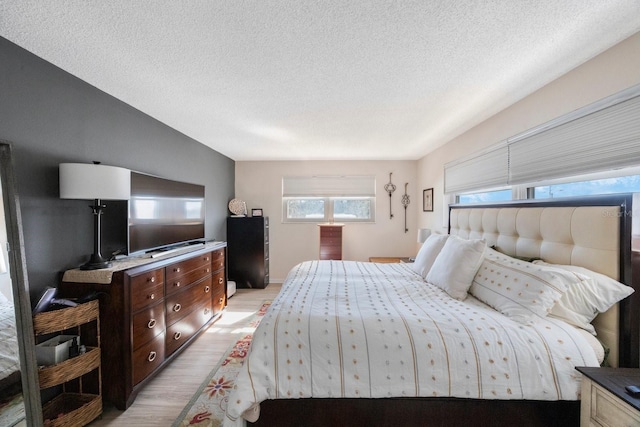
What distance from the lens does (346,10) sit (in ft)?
3.97

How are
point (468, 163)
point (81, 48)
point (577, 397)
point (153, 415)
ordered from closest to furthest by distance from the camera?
point (577, 397)
point (81, 48)
point (153, 415)
point (468, 163)

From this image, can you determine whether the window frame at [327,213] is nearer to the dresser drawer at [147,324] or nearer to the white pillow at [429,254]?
the white pillow at [429,254]

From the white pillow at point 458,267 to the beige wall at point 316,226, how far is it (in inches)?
102

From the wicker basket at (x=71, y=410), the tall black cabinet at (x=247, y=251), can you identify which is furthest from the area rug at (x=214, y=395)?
the tall black cabinet at (x=247, y=251)

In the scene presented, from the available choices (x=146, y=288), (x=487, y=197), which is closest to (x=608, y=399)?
(x=487, y=197)

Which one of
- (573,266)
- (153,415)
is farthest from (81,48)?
(573,266)

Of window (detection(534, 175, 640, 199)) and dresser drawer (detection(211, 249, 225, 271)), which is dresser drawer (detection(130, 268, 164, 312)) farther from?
window (detection(534, 175, 640, 199))

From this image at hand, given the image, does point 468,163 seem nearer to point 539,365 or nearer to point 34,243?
point 539,365

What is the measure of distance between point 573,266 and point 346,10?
1987mm

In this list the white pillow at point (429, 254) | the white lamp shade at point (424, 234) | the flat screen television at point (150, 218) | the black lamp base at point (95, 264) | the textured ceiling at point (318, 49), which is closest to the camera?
the textured ceiling at point (318, 49)

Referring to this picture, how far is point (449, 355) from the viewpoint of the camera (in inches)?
48.9

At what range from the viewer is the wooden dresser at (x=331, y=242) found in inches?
165

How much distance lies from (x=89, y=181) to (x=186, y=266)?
3.61ft

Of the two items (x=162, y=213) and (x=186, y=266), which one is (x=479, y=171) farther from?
(x=162, y=213)
